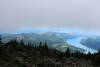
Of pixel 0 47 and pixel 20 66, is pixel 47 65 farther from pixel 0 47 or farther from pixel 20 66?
pixel 0 47

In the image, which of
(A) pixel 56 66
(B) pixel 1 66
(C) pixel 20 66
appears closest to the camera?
(B) pixel 1 66

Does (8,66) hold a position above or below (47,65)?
above

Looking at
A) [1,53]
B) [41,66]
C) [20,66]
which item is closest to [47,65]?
[41,66]

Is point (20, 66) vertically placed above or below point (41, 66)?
above

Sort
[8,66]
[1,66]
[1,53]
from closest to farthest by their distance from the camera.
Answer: [1,66] → [8,66] → [1,53]

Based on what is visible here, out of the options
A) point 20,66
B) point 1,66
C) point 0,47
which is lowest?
point 20,66

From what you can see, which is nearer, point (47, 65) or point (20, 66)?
point (20, 66)

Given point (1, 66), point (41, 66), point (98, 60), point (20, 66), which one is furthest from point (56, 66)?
point (1, 66)

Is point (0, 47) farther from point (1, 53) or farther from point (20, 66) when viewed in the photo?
point (20, 66)

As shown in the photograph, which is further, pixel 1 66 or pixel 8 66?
pixel 8 66
